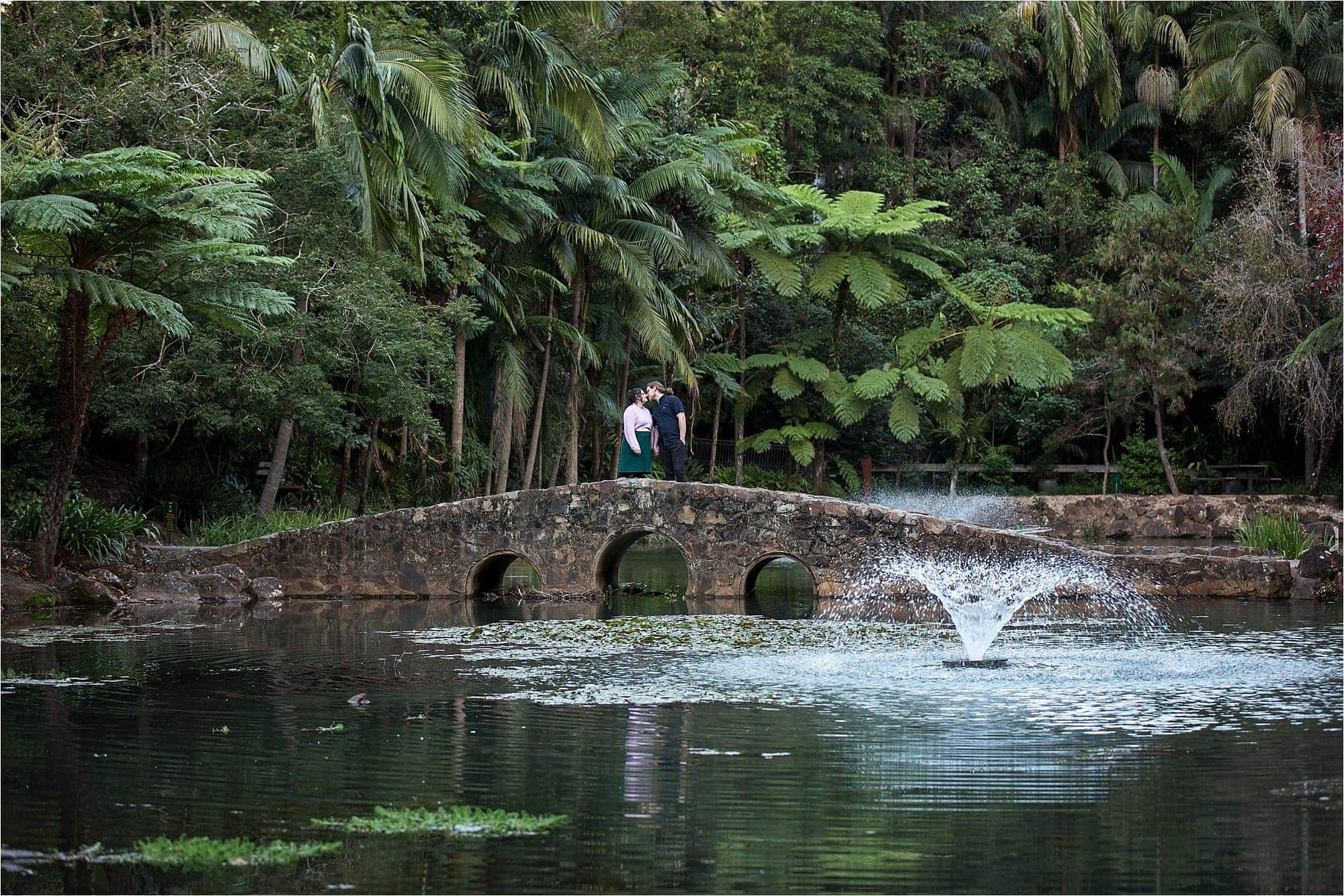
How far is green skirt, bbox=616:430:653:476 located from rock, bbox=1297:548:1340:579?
8.13 metres

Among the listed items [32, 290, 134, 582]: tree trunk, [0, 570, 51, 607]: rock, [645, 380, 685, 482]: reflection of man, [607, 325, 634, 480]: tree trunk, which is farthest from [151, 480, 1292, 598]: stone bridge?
[607, 325, 634, 480]: tree trunk

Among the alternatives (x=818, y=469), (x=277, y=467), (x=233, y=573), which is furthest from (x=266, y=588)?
(x=818, y=469)

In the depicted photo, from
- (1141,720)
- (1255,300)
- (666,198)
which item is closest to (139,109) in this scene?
(666,198)

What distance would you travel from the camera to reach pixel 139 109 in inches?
750

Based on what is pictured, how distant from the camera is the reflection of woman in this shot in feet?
65.0

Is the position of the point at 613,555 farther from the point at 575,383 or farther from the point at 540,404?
the point at 575,383

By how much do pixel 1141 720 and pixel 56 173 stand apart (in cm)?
984

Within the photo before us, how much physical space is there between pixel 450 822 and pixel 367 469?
18.8 metres

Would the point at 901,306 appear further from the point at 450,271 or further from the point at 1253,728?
the point at 1253,728

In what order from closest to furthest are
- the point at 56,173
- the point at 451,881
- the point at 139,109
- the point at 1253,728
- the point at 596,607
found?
the point at 451,881 < the point at 1253,728 < the point at 56,173 < the point at 596,607 < the point at 139,109

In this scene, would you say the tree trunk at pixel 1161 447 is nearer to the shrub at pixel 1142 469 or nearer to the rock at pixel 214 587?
the shrub at pixel 1142 469

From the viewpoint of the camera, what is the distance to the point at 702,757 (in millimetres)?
8305

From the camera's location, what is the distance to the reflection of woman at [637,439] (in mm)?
19797

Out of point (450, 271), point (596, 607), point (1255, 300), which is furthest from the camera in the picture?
point (1255, 300)
